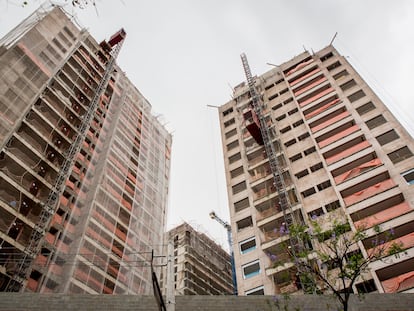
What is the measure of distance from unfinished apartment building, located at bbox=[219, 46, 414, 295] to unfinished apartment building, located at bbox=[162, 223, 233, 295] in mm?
19129

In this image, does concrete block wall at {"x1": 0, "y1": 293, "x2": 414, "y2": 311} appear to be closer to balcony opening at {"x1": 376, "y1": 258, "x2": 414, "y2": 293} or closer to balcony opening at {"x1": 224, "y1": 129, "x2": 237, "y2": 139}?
balcony opening at {"x1": 376, "y1": 258, "x2": 414, "y2": 293}

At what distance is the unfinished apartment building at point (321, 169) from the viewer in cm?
2577

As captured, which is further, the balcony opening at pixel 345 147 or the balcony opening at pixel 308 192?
the balcony opening at pixel 345 147

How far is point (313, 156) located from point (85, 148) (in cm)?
2156

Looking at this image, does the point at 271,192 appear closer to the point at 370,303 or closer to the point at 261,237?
the point at 261,237

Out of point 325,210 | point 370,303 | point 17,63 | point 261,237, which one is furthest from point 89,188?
point 370,303

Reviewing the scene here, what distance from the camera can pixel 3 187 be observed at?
25734mm

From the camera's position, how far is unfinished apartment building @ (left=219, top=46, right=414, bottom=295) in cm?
2577

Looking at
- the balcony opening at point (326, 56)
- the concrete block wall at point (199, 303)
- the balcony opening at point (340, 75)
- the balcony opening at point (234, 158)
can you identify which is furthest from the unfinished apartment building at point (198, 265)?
the concrete block wall at point (199, 303)

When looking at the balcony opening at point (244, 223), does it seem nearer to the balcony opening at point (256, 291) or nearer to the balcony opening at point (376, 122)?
the balcony opening at point (256, 291)

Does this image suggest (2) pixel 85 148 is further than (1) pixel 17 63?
Yes

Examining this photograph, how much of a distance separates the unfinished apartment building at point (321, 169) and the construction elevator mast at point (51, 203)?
14542mm

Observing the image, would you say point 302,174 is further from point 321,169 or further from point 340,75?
point 340,75

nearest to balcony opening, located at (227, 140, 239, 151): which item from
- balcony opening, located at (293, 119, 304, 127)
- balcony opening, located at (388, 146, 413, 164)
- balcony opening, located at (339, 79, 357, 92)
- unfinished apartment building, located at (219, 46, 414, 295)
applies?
unfinished apartment building, located at (219, 46, 414, 295)
